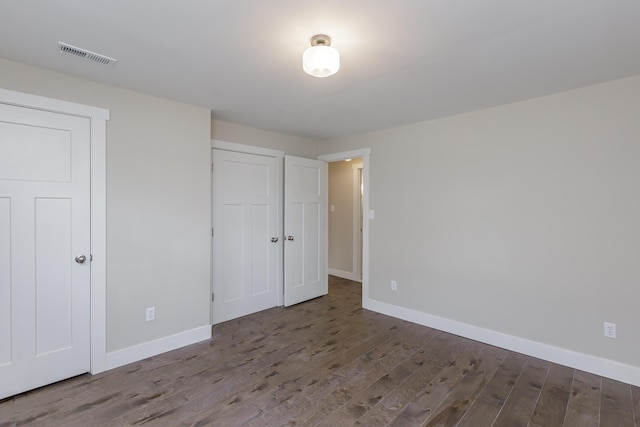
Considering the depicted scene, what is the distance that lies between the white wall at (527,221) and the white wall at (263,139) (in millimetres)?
1168

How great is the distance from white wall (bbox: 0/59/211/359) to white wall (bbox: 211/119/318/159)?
16.2 inches

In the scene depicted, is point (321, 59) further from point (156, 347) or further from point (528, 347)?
point (528, 347)

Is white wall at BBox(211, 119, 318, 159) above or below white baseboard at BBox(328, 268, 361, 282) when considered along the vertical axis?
above

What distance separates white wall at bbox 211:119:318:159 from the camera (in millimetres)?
3537

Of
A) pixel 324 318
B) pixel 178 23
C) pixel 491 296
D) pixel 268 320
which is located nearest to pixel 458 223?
pixel 491 296

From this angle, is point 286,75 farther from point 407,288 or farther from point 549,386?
point 549,386

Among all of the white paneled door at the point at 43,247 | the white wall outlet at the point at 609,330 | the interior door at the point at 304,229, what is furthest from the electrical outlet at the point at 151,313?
the white wall outlet at the point at 609,330

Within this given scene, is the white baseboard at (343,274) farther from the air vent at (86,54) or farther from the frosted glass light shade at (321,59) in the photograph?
the air vent at (86,54)

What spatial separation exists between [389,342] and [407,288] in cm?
82

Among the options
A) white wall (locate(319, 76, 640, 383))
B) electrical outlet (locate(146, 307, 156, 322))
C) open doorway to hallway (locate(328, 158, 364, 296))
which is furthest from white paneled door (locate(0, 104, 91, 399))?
open doorway to hallway (locate(328, 158, 364, 296))

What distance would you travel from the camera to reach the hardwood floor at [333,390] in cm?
196

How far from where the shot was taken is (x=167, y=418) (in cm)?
195

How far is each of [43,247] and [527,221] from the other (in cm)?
401

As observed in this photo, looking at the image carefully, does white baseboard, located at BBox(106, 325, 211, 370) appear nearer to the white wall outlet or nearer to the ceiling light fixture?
the ceiling light fixture
